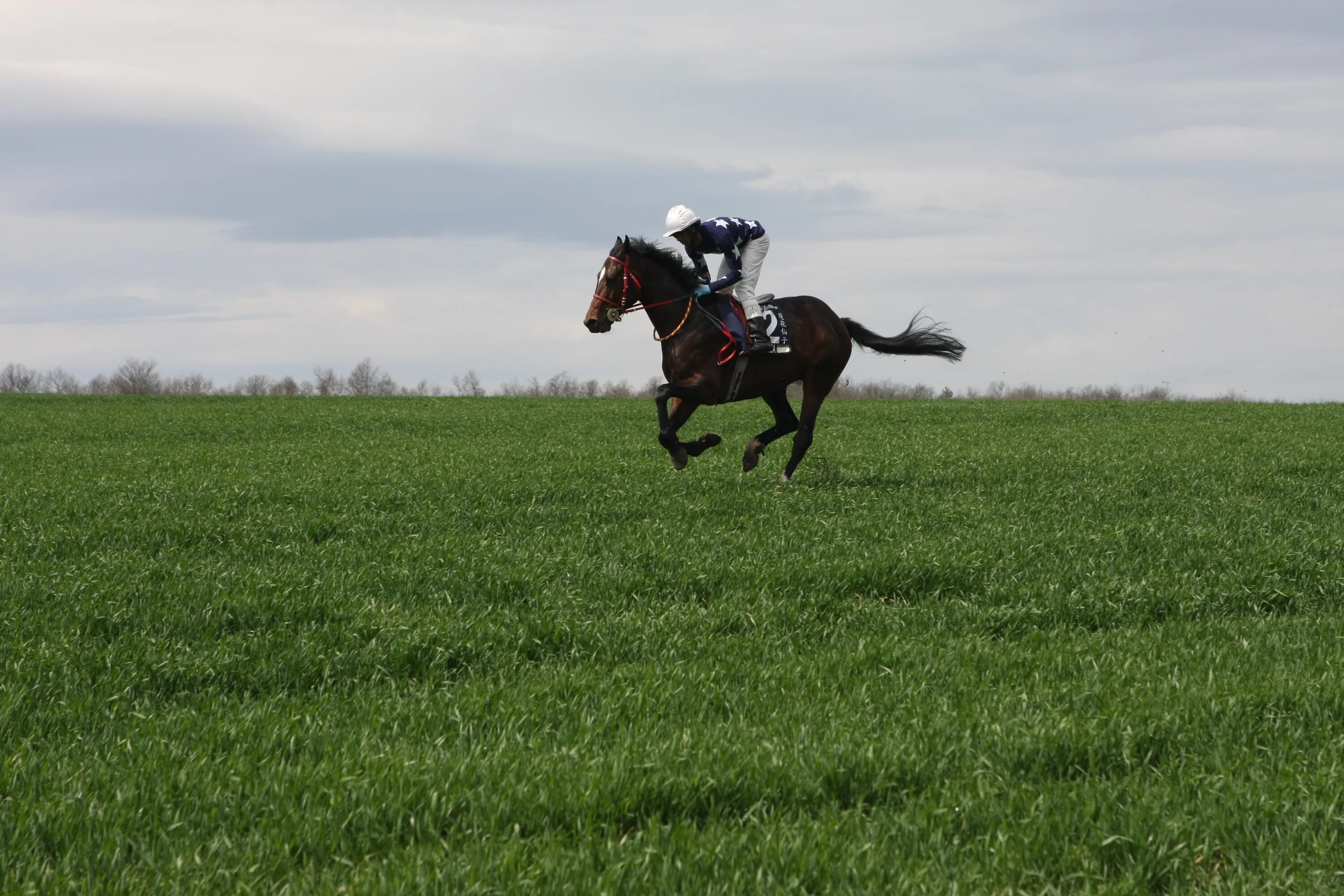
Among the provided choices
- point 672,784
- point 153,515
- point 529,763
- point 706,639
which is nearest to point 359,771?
point 529,763

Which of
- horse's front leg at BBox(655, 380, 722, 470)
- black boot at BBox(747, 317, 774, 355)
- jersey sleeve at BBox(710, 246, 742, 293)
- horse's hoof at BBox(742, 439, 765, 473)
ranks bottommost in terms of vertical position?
horse's hoof at BBox(742, 439, 765, 473)

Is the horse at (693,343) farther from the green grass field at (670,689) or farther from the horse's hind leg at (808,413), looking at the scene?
the green grass field at (670,689)

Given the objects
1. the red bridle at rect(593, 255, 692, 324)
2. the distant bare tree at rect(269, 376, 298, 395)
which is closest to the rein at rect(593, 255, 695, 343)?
the red bridle at rect(593, 255, 692, 324)

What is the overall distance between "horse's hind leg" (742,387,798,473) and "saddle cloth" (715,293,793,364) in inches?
42.3

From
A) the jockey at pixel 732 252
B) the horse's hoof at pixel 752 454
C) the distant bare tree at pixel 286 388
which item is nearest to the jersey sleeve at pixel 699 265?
the jockey at pixel 732 252

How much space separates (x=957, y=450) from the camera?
2120 centimetres

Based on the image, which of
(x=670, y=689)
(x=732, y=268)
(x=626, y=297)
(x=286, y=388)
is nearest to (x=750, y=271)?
(x=732, y=268)

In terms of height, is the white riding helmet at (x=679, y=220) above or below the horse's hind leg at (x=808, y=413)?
above

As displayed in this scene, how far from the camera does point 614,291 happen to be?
14.0 meters

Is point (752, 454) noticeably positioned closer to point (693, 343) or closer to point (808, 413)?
point (808, 413)

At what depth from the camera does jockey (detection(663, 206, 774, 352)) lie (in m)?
14.2

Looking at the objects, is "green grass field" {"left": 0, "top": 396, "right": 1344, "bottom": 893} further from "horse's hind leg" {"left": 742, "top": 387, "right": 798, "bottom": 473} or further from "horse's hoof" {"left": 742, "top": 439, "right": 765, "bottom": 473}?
"horse's hind leg" {"left": 742, "top": 387, "right": 798, "bottom": 473}

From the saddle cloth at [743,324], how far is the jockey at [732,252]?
3.2 inches

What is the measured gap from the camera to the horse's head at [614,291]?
13.9 metres
